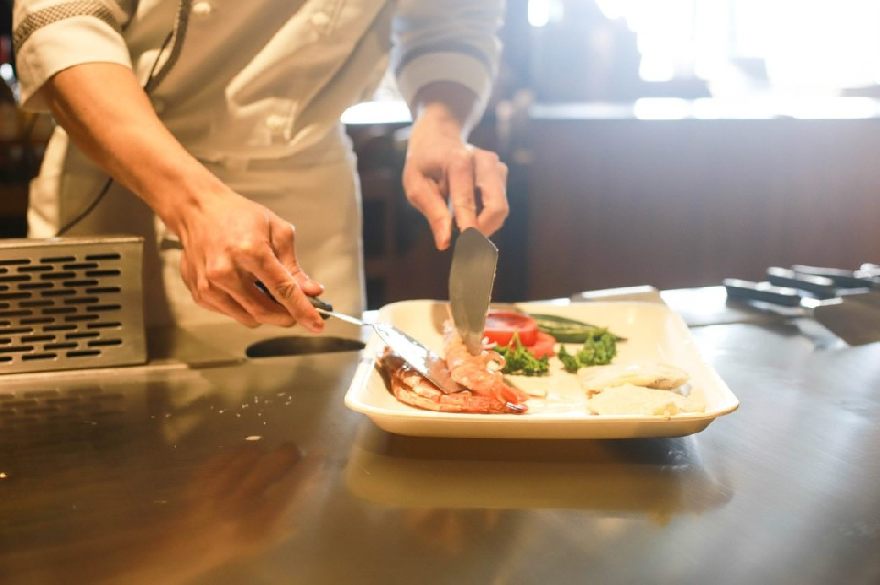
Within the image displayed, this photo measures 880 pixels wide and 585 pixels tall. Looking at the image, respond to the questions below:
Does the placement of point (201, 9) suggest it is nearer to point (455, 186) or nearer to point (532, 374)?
point (455, 186)

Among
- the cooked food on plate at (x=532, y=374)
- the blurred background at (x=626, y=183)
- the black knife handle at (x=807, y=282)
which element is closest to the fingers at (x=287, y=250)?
the cooked food on plate at (x=532, y=374)

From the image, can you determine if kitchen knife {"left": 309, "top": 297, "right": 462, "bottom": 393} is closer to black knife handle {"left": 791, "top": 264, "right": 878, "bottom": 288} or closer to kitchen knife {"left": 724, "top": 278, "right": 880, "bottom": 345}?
kitchen knife {"left": 724, "top": 278, "right": 880, "bottom": 345}

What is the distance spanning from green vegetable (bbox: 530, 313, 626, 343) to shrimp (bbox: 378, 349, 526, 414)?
11.8 inches

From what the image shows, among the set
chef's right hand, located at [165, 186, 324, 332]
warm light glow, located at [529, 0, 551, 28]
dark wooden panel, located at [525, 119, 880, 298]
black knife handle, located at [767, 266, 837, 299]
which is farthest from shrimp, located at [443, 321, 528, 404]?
warm light glow, located at [529, 0, 551, 28]

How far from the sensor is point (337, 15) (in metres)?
1.20

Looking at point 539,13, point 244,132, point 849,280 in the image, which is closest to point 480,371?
point 244,132

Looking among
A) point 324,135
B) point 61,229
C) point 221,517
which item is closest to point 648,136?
point 324,135

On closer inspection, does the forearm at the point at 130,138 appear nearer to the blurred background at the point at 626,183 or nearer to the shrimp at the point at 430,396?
the shrimp at the point at 430,396

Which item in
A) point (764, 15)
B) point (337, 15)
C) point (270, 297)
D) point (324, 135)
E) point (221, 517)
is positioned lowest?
point (221, 517)

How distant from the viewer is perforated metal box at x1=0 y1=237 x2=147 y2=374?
957 millimetres

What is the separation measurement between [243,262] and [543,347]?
1.29 feet

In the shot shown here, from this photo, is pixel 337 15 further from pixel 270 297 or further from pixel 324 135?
pixel 270 297

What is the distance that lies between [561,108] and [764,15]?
37.0 inches

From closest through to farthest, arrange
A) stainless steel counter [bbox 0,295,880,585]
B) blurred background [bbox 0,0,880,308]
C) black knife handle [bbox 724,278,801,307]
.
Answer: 1. stainless steel counter [bbox 0,295,880,585]
2. black knife handle [bbox 724,278,801,307]
3. blurred background [bbox 0,0,880,308]
